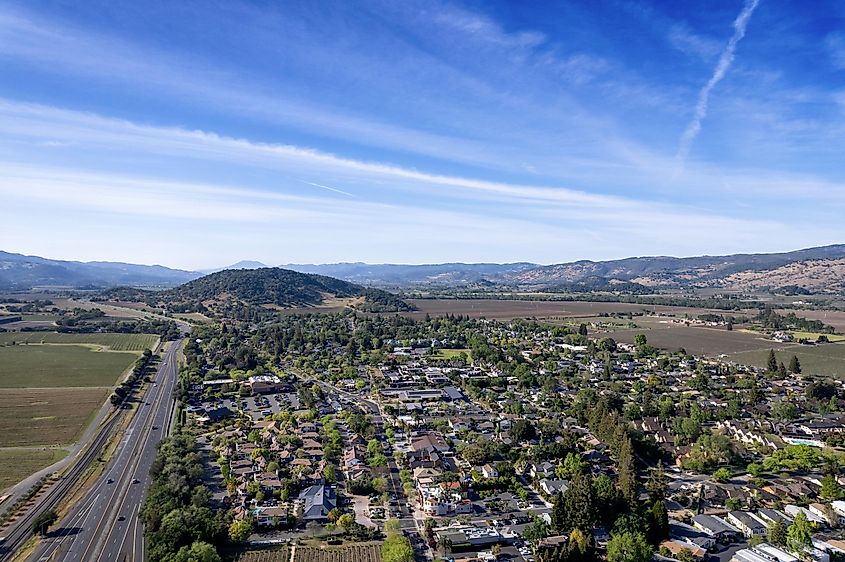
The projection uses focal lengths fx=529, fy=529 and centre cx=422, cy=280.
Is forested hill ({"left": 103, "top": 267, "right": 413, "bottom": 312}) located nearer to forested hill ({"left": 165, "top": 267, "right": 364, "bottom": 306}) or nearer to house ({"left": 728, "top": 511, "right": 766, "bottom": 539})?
forested hill ({"left": 165, "top": 267, "right": 364, "bottom": 306})

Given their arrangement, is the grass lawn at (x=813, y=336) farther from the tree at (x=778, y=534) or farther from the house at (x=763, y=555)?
the house at (x=763, y=555)

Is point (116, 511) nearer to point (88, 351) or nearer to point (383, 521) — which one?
point (383, 521)

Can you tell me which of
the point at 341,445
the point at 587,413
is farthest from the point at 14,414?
the point at 587,413

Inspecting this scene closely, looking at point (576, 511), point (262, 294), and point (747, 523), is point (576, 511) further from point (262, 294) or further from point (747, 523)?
point (262, 294)

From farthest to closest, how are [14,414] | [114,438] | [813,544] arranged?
[14,414]
[114,438]
[813,544]

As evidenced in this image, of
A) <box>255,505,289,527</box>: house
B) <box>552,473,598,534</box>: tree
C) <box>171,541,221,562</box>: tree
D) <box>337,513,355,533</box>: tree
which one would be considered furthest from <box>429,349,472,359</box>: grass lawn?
<box>171,541,221,562</box>: tree

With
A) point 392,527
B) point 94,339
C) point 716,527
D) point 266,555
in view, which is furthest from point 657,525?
point 94,339

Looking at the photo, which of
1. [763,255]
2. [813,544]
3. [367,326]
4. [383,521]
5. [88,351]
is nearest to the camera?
[813,544]
